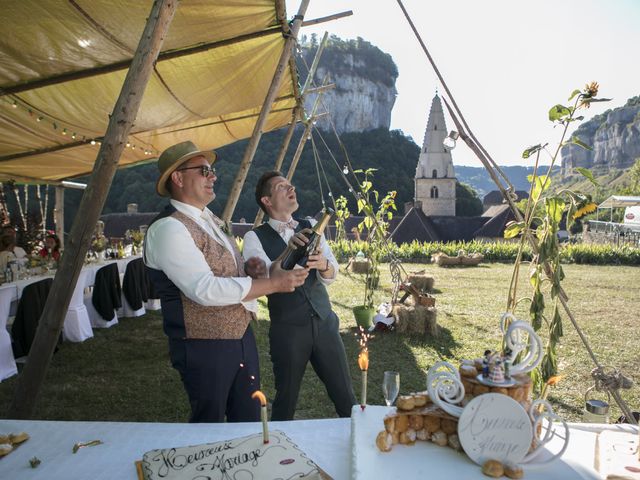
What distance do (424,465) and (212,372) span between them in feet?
3.59

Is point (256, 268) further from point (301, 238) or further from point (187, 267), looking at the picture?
point (187, 267)

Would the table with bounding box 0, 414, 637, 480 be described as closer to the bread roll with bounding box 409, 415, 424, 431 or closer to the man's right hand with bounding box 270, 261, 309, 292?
the bread roll with bounding box 409, 415, 424, 431

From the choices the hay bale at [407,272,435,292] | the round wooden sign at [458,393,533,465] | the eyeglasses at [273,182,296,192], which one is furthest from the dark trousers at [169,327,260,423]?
the hay bale at [407,272,435,292]

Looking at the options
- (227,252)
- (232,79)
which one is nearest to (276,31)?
(232,79)

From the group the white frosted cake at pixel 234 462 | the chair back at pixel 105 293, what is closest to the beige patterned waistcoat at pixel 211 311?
the white frosted cake at pixel 234 462

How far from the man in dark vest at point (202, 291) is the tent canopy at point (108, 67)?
5.74 ft

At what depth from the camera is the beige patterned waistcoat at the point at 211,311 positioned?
2.05 metres

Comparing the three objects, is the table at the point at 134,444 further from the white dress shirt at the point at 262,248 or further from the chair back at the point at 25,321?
the chair back at the point at 25,321

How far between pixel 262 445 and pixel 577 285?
1253 centimetres

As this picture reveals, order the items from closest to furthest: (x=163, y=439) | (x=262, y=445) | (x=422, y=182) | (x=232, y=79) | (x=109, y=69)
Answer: (x=262, y=445)
(x=163, y=439)
(x=109, y=69)
(x=232, y=79)
(x=422, y=182)

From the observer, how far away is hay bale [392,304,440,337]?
645 cm

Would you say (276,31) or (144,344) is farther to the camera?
(144,344)

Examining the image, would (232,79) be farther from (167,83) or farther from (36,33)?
(36,33)

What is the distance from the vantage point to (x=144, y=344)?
235 inches
